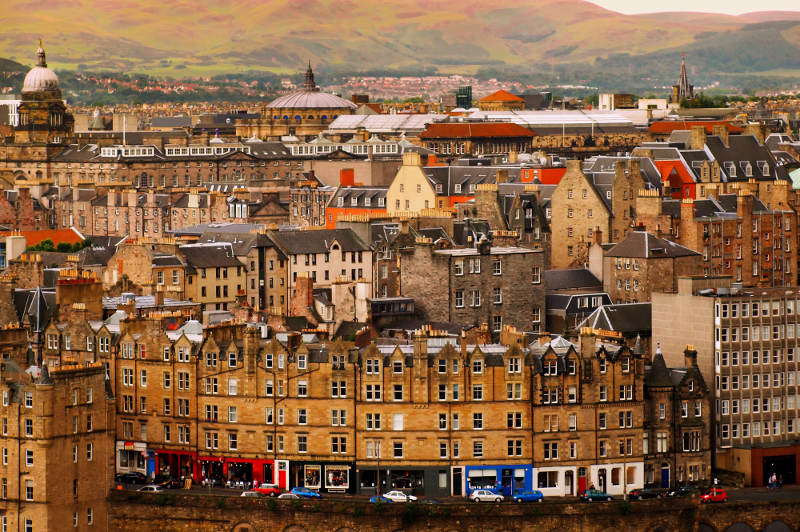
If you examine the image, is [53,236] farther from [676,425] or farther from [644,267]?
[676,425]

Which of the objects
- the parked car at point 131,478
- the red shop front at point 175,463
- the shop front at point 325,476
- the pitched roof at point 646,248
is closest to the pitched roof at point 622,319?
the pitched roof at point 646,248

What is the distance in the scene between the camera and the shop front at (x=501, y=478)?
110 m

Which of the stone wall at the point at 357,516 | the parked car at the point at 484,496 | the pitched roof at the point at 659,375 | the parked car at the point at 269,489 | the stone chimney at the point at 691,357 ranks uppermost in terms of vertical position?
the stone chimney at the point at 691,357

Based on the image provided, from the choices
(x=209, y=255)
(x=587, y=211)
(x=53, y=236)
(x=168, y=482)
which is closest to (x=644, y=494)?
(x=168, y=482)

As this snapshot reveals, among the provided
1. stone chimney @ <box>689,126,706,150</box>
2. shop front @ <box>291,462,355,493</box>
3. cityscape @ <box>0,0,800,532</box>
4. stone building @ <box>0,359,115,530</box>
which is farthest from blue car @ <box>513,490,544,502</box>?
stone chimney @ <box>689,126,706,150</box>

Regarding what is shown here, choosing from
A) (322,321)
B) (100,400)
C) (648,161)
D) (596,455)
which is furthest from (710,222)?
(100,400)

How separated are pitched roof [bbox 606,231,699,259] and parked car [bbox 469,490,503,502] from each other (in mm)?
35318

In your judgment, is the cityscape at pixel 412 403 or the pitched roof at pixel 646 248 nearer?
the cityscape at pixel 412 403

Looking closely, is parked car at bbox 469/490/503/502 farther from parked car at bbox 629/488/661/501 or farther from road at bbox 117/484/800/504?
parked car at bbox 629/488/661/501

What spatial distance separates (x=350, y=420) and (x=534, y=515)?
1070 cm

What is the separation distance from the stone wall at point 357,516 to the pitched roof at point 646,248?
1331 inches

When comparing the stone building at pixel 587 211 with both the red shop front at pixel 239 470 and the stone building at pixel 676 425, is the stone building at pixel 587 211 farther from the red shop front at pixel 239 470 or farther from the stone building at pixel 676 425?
the red shop front at pixel 239 470

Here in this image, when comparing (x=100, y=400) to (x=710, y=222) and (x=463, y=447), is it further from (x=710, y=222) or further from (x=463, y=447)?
(x=710, y=222)

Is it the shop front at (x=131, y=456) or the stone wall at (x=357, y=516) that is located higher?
the shop front at (x=131, y=456)
